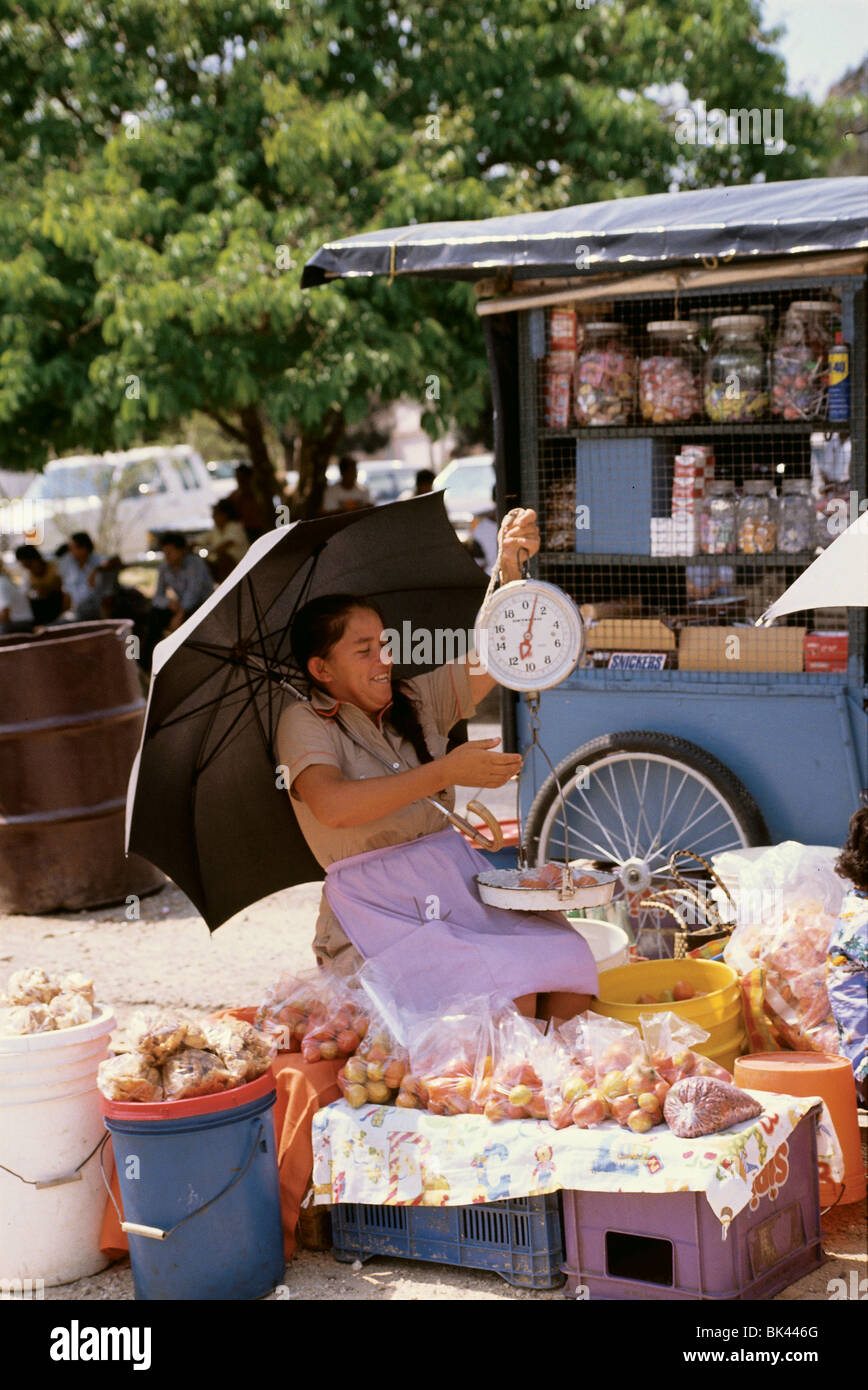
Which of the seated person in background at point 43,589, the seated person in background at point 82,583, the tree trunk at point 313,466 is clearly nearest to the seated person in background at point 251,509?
the tree trunk at point 313,466

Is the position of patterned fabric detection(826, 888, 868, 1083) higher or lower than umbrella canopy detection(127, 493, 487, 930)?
lower

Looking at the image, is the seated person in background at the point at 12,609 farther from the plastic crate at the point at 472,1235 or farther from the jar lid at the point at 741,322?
the plastic crate at the point at 472,1235

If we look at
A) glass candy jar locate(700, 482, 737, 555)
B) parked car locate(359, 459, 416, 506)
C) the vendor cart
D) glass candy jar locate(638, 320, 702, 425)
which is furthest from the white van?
glass candy jar locate(700, 482, 737, 555)

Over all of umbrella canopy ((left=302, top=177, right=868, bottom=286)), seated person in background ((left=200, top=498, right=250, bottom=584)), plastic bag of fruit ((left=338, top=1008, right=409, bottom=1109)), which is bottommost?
plastic bag of fruit ((left=338, top=1008, right=409, bottom=1109))

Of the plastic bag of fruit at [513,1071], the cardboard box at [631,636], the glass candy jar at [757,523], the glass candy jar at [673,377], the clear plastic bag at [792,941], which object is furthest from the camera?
the cardboard box at [631,636]

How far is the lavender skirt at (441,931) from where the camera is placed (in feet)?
13.3

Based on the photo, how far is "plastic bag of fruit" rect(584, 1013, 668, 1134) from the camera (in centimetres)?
351

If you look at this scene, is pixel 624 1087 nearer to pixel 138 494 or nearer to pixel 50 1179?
pixel 50 1179

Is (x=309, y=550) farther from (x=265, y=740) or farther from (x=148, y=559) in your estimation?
(x=148, y=559)

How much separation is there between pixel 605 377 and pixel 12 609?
803cm

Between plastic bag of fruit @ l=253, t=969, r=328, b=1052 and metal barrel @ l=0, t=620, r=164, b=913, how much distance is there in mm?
2930

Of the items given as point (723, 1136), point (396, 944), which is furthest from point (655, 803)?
point (723, 1136)

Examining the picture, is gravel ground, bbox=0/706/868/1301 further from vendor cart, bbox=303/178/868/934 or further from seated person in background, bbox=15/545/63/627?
seated person in background, bbox=15/545/63/627

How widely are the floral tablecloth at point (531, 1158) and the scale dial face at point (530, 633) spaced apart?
119cm
